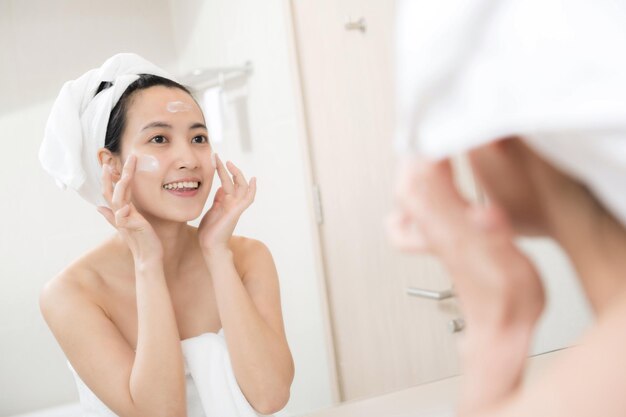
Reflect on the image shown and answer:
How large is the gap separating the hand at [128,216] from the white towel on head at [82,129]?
0.06 ft

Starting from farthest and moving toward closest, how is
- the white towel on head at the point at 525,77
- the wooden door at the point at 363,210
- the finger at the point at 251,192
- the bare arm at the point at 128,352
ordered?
the wooden door at the point at 363,210, the finger at the point at 251,192, the bare arm at the point at 128,352, the white towel on head at the point at 525,77

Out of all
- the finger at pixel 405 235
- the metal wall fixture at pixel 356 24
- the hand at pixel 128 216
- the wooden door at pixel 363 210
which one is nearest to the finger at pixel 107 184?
the hand at pixel 128 216

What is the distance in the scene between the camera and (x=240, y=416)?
0.87 meters

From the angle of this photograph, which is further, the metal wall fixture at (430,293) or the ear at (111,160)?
the metal wall fixture at (430,293)

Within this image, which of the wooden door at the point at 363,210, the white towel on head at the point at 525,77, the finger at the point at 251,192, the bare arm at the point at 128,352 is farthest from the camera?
the wooden door at the point at 363,210

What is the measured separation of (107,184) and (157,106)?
0.12 meters

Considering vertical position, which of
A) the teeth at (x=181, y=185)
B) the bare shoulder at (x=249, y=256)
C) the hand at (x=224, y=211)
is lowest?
the bare shoulder at (x=249, y=256)

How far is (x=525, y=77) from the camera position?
29cm

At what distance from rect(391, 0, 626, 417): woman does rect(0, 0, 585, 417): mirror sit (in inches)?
24.3

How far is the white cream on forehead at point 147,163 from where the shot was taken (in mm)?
860

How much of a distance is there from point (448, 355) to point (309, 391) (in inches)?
10.3

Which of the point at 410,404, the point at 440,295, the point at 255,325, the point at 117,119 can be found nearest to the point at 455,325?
the point at 440,295

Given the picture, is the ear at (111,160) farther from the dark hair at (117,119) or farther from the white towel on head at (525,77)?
the white towel on head at (525,77)

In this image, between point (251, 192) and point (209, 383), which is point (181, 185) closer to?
point (251, 192)
